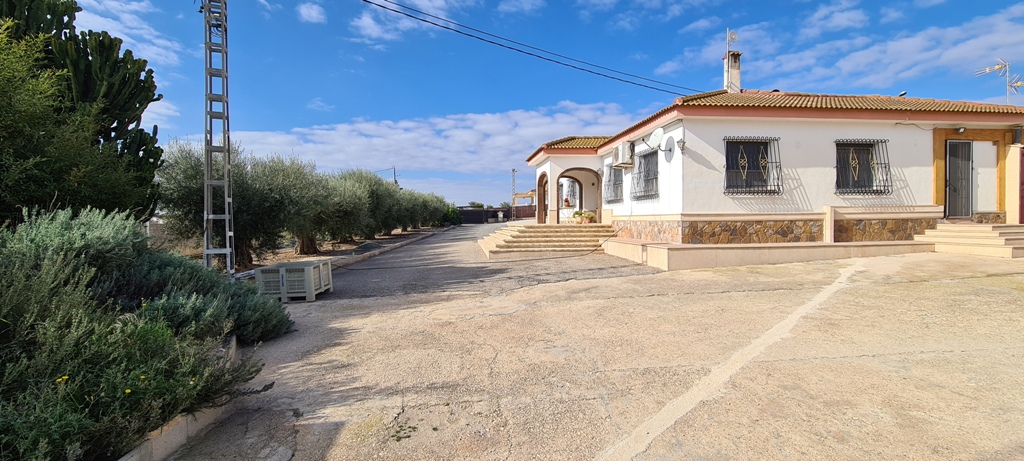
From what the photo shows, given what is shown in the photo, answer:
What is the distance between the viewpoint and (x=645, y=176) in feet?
45.0

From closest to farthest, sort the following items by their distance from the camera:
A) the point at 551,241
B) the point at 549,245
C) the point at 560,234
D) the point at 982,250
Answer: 1. the point at 982,250
2. the point at 549,245
3. the point at 551,241
4. the point at 560,234

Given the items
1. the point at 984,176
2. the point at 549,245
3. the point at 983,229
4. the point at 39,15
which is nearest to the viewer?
the point at 39,15

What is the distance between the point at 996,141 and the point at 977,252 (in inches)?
163

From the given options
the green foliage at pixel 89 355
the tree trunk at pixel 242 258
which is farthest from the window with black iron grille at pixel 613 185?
the green foliage at pixel 89 355

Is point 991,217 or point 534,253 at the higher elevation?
point 991,217

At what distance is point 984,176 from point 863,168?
11.5ft

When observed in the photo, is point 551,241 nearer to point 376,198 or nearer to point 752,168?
point 752,168

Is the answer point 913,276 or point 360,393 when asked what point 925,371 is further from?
point 913,276

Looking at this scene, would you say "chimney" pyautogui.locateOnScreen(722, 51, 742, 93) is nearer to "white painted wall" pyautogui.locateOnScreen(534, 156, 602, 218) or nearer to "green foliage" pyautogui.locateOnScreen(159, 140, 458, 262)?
"white painted wall" pyautogui.locateOnScreen(534, 156, 602, 218)

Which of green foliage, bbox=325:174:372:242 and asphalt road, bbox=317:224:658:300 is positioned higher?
green foliage, bbox=325:174:372:242

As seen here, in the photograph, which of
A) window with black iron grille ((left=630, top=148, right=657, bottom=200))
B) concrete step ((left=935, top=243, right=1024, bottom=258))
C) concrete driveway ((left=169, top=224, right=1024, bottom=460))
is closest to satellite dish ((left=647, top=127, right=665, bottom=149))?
window with black iron grille ((left=630, top=148, right=657, bottom=200))

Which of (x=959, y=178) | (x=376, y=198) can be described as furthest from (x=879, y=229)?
(x=376, y=198)

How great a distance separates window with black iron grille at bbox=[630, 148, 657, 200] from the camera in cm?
1307

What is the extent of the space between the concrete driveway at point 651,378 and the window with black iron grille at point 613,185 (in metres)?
8.86
